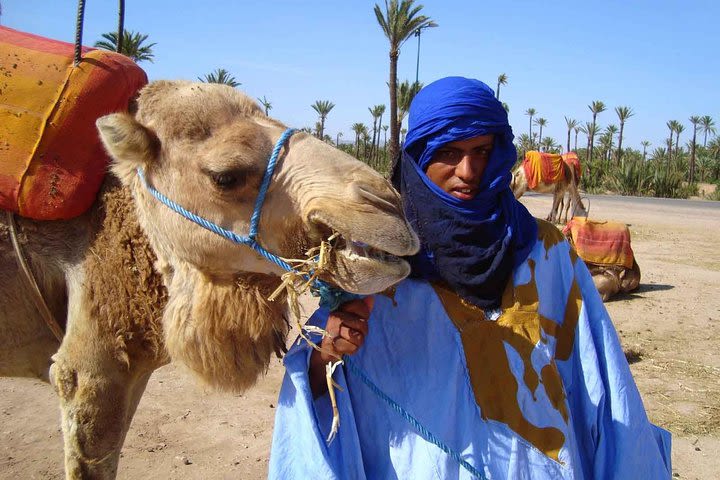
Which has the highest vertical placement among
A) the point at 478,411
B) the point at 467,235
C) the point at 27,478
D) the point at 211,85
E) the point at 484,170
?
the point at 211,85

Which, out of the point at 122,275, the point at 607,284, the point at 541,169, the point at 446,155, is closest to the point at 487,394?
the point at 446,155

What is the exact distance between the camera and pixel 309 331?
5.35ft

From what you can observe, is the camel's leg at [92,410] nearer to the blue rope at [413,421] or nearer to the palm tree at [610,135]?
the blue rope at [413,421]

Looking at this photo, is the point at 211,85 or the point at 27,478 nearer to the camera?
the point at 211,85

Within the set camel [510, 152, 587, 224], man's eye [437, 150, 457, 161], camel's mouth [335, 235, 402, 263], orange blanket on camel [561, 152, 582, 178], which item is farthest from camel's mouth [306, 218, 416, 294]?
orange blanket on camel [561, 152, 582, 178]

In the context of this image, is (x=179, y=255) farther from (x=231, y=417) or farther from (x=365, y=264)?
(x=231, y=417)

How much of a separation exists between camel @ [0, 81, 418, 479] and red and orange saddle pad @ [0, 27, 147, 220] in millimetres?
92

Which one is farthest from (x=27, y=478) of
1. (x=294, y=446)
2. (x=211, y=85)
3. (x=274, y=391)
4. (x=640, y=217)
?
(x=640, y=217)

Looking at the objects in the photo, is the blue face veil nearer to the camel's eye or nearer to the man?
the man

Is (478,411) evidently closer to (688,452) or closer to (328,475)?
(328,475)

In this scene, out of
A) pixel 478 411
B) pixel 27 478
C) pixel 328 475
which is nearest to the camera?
pixel 328 475

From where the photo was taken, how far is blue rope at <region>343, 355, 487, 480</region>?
161cm

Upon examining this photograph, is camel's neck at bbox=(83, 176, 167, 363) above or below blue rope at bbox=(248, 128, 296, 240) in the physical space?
→ below

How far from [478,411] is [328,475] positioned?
0.48 metres
